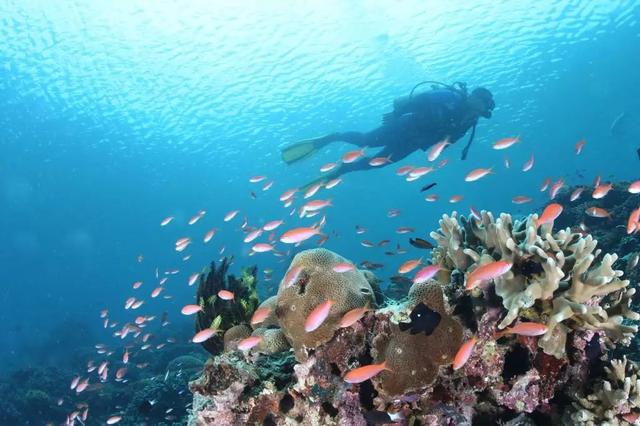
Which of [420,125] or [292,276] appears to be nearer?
[292,276]

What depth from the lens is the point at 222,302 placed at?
6.54 metres

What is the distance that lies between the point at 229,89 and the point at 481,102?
27.6 m

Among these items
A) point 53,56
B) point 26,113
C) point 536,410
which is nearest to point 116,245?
→ point 26,113

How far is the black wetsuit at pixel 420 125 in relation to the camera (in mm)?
12281

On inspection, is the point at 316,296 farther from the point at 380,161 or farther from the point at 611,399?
the point at 380,161

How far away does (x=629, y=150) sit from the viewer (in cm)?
9494

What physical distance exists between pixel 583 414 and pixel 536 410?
442 mm

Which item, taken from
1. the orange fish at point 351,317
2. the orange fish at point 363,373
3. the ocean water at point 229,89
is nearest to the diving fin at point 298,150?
the ocean water at point 229,89

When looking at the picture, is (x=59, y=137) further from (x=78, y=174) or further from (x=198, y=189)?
(x=198, y=189)

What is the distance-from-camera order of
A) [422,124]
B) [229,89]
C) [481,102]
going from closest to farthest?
[481,102]
[422,124]
[229,89]

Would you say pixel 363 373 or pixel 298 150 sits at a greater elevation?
pixel 363 373

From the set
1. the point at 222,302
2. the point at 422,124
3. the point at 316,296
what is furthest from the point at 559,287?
the point at 422,124

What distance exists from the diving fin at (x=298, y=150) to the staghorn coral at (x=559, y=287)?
9.93m

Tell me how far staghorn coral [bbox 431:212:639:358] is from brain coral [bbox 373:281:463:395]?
418 millimetres
